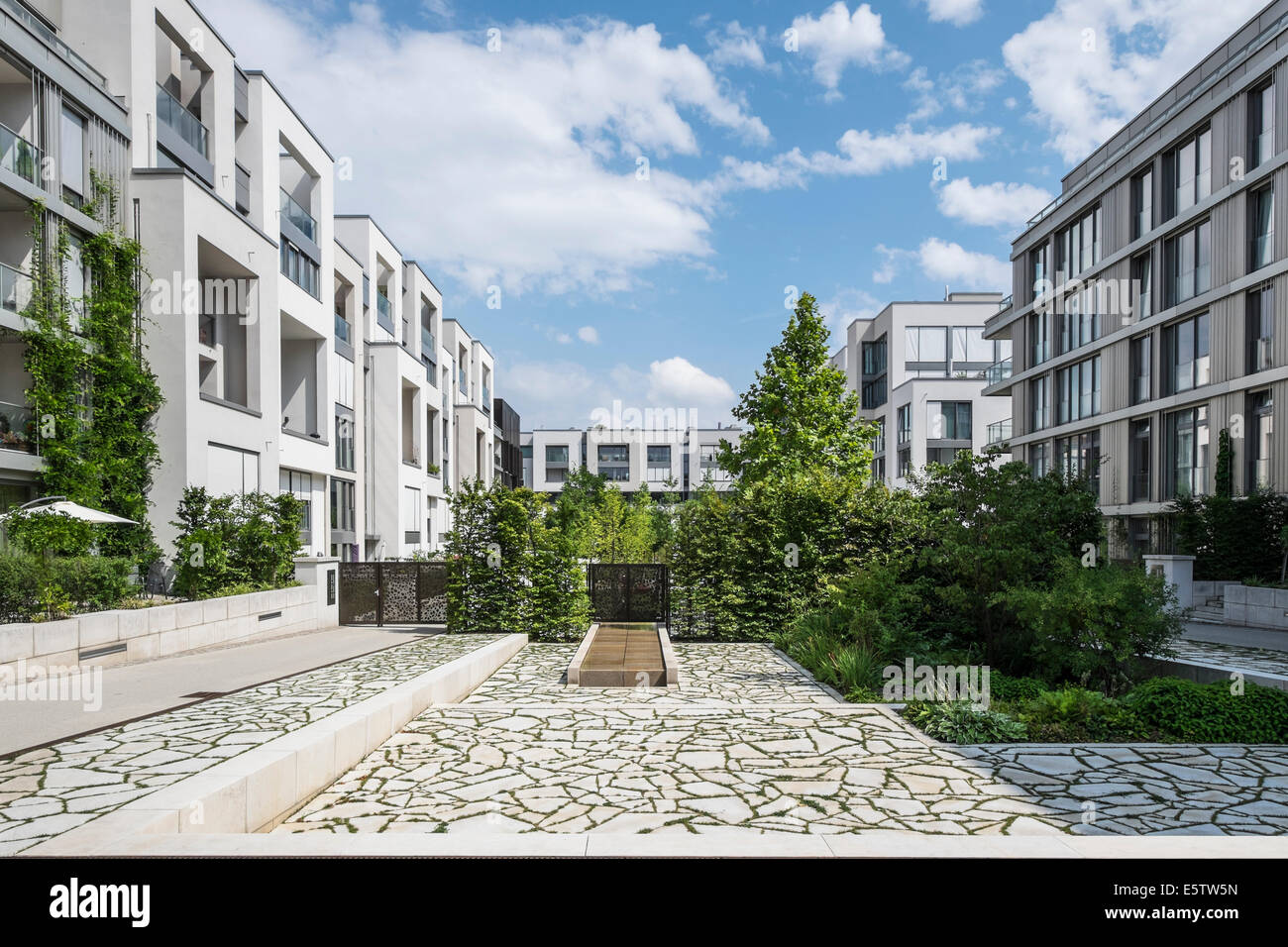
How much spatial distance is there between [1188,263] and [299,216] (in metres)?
32.8

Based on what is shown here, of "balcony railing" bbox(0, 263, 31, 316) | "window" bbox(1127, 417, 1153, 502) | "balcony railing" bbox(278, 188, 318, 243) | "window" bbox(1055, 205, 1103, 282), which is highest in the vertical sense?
"window" bbox(1055, 205, 1103, 282)

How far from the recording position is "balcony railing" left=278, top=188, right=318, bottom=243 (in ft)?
93.0

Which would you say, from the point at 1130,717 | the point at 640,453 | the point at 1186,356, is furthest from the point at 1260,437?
the point at 640,453

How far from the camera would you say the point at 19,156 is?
53.9 feet

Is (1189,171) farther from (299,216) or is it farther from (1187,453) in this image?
Answer: (299,216)

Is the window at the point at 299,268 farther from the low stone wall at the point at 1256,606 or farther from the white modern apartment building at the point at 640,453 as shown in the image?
the white modern apartment building at the point at 640,453

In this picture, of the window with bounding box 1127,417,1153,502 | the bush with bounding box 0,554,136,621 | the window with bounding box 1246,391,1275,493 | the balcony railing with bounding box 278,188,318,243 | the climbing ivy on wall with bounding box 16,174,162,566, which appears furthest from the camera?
the window with bounding box 1127,417,1153,502

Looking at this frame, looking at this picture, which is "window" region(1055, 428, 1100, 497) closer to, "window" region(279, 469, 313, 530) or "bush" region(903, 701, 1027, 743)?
"bush" region(903, 701, 1027, 743)

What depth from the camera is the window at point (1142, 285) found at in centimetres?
3225

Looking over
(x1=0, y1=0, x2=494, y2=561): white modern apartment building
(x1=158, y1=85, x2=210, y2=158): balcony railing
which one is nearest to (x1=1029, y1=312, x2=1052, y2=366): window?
(x1=0, y1=0, x2=494, y2=561): white modern apartment building

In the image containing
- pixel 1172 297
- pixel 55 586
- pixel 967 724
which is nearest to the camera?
pixel 967 724

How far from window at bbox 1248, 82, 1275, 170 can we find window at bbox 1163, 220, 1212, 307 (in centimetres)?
269

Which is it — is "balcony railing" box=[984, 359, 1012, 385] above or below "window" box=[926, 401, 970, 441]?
above
